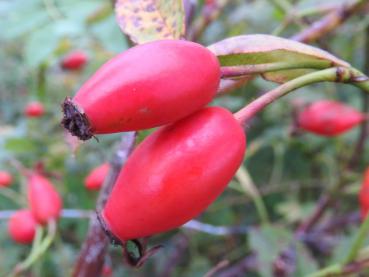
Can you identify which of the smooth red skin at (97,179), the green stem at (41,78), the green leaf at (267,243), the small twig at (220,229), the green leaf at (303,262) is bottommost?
the small twig at (220,229)

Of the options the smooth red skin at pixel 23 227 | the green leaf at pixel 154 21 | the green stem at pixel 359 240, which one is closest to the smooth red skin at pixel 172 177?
the green leaf at pixel 154 21

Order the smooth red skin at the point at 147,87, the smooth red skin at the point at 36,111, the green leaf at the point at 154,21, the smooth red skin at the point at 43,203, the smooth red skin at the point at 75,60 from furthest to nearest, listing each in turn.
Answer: the smooth red skin at the point at 75,60, the smooth red skin at the point at 36,111, the smooth red skin at the point at 43,203, the green leaf at the point at 154,21, the smooth red skin at the point at 147,87

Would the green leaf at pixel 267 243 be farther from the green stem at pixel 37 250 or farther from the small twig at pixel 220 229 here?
the green stem at pixel 37 250

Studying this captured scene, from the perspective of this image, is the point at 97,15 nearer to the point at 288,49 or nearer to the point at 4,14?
the point at 4,14

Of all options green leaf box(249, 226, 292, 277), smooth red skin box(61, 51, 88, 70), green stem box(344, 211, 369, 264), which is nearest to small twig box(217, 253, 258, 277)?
green leaf box(249, 226, 292, 277)

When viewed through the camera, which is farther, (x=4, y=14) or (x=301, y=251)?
(x=4, y=14)

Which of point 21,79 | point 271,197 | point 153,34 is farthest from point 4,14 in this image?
point 21,79
